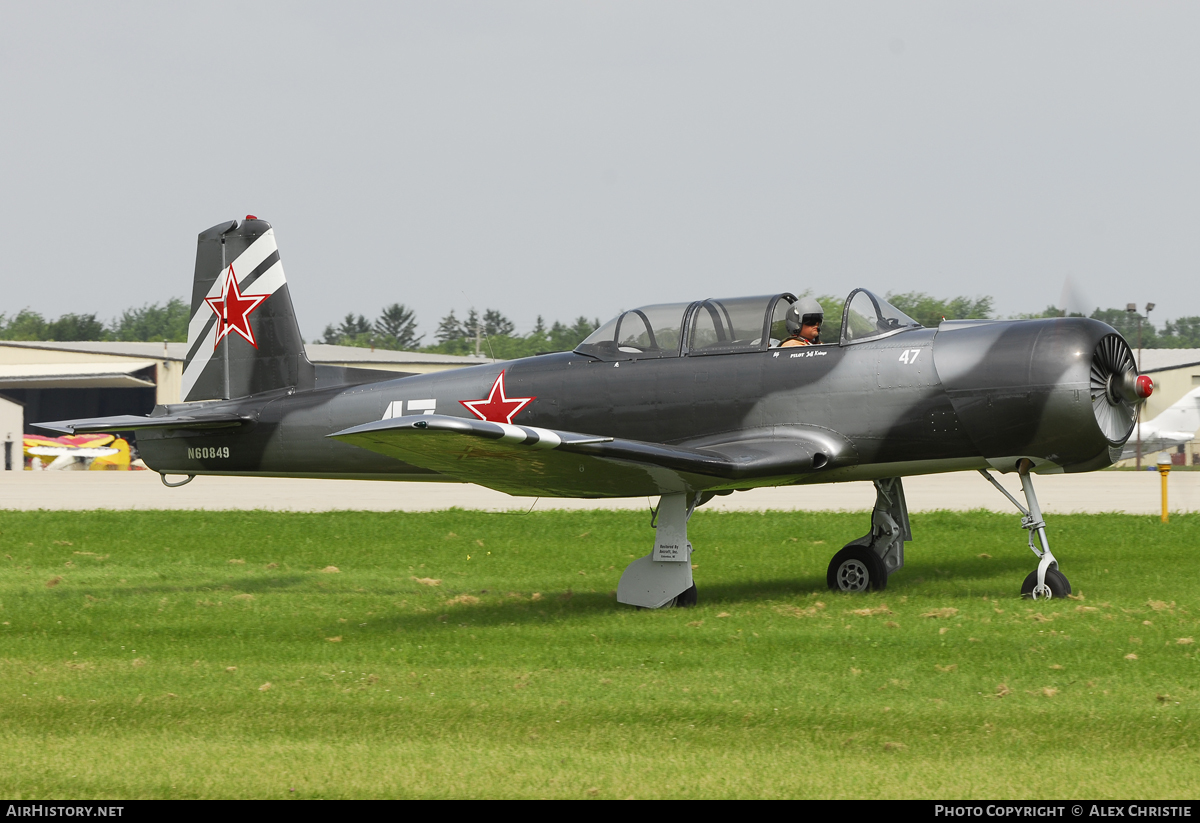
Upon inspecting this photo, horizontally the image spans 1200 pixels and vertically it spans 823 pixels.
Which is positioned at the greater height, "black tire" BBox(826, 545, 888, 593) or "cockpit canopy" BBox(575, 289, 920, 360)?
"cockpit canopy" BBox(575, 289, 920, 360)

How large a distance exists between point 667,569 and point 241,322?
6232 millimetres

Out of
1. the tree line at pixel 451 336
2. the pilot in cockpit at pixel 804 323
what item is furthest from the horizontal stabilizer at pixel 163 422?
the tree line at pixel 451 336

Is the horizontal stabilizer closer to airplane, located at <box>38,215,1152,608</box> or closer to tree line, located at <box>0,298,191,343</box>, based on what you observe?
airplane, located at <box>38,215,1152,608</box>

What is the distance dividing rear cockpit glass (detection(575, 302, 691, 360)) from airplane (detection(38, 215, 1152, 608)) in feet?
0.05

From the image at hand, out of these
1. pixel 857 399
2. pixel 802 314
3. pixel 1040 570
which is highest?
pixel 802 314

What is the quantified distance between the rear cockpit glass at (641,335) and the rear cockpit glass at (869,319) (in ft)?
5.03

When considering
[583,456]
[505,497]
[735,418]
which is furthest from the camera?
[505,497]

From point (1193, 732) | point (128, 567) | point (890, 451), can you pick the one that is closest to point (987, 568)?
point (890, 451)

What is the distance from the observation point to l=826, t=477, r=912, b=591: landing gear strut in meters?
11.2

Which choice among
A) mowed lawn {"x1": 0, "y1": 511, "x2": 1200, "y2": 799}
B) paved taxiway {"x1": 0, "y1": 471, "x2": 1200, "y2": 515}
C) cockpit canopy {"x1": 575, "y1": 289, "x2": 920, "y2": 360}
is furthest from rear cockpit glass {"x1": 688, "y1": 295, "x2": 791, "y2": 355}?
paved taxiway {"x1": 0, "y1": 471, "x2": 1200, "y2": 515}

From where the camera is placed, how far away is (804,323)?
424 inches

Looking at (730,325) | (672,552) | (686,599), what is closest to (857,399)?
(730,325)

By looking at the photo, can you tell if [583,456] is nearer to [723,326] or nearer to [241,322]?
[723,326]

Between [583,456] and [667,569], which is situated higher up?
[583,456]
